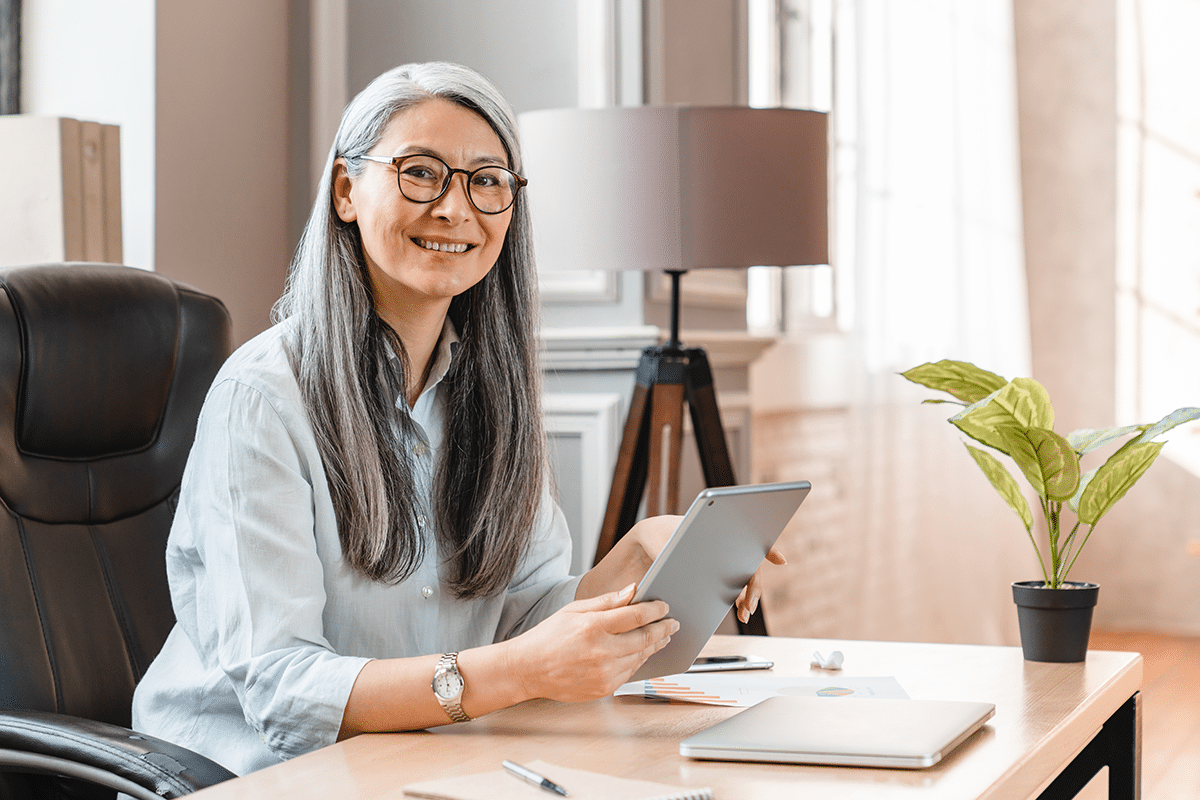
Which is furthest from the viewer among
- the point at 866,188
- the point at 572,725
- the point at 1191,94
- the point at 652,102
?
the point at 1191,94

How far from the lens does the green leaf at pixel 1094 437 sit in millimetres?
1380

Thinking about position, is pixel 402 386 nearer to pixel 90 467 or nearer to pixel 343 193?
pixel 343 193

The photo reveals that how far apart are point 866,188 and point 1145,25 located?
2.02 meters

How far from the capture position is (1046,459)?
54.3 inches

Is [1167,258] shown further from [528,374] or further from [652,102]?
[528,374]

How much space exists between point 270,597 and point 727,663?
49 centimetres

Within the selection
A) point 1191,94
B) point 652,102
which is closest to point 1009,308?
point 1191,94

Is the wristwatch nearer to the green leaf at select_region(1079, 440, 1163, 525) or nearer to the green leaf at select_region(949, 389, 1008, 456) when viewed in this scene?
the green leaf at select_region(949, 389, 1008, 456)

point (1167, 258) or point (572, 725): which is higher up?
point (1167, 258)

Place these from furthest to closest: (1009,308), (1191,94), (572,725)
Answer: (1191,94) < (1009,308) < (572,725)

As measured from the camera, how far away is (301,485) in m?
1.21

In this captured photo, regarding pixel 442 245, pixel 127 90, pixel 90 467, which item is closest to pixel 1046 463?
pixel 442 245

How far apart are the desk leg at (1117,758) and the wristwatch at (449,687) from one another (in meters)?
0.64

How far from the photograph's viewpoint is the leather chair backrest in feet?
4.76
